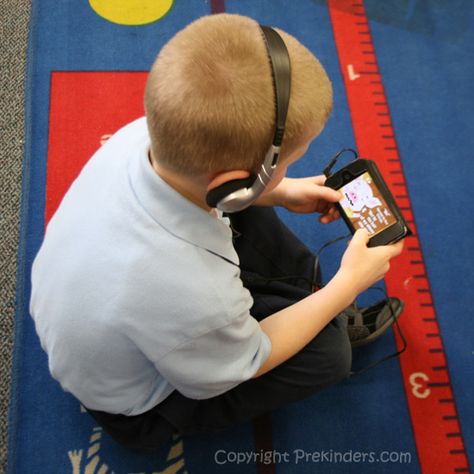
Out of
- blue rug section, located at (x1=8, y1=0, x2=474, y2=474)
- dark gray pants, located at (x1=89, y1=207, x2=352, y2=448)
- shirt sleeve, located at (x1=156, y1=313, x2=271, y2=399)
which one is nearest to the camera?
shirt sleeve, located at (x1=156, y1=313, x2=271, y2=399)

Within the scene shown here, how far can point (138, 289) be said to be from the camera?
0.57 meters

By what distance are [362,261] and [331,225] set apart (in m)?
0.37

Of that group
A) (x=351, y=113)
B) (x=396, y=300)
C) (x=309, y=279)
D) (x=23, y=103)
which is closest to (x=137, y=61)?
(x=23, y=103)

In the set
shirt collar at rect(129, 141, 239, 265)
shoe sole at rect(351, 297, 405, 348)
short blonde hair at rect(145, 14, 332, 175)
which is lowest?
shoe sole at rect(351, 297, 405, 348)

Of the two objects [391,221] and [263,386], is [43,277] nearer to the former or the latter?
[263,386]

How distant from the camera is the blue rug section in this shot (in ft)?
3.12

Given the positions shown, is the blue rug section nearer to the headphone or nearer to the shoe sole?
the shoe sole

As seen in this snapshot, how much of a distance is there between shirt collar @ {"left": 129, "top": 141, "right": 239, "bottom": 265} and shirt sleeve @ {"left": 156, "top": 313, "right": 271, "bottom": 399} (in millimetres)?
102

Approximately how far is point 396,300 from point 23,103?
3.21 feet

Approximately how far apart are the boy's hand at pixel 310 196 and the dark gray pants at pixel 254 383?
53 mm

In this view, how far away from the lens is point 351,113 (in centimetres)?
130

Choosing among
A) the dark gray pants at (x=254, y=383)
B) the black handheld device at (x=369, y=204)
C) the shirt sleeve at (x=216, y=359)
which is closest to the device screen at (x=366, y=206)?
the black handheld device at (x=369, y=204)

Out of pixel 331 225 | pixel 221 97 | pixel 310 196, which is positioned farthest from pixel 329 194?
pixel 221 97

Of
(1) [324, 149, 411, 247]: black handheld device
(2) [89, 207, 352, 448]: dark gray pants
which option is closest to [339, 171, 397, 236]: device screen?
(1) [324, 149, 411, 247]: black handheld device
